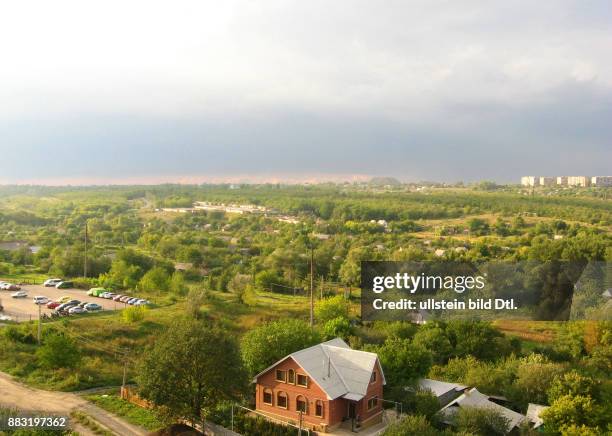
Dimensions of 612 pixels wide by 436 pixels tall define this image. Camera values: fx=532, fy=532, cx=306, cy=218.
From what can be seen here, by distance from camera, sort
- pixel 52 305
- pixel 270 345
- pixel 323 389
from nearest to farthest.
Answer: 1. pixel 323 389
2. pixel 270 345
3. pixel 52 305

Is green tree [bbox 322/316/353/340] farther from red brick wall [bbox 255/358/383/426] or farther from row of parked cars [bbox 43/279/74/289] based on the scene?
row of parked cars [bbox 43/279/74/289]

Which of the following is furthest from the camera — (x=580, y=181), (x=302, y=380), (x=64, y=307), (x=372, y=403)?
(x=580, y=181)

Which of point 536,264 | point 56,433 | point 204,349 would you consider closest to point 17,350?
point 56,433

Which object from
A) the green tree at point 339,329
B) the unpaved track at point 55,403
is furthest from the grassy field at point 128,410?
the green tree at point 339,329

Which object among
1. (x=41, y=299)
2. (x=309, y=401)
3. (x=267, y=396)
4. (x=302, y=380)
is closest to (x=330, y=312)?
(x=267, y=396)

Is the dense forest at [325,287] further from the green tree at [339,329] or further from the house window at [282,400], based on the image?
the house window at [282,400]

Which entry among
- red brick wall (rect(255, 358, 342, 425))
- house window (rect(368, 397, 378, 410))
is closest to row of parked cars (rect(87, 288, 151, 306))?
red brick wall (rect(255, 358, 342, 425))

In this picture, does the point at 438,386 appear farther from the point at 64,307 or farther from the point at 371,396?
the point at 64,307
